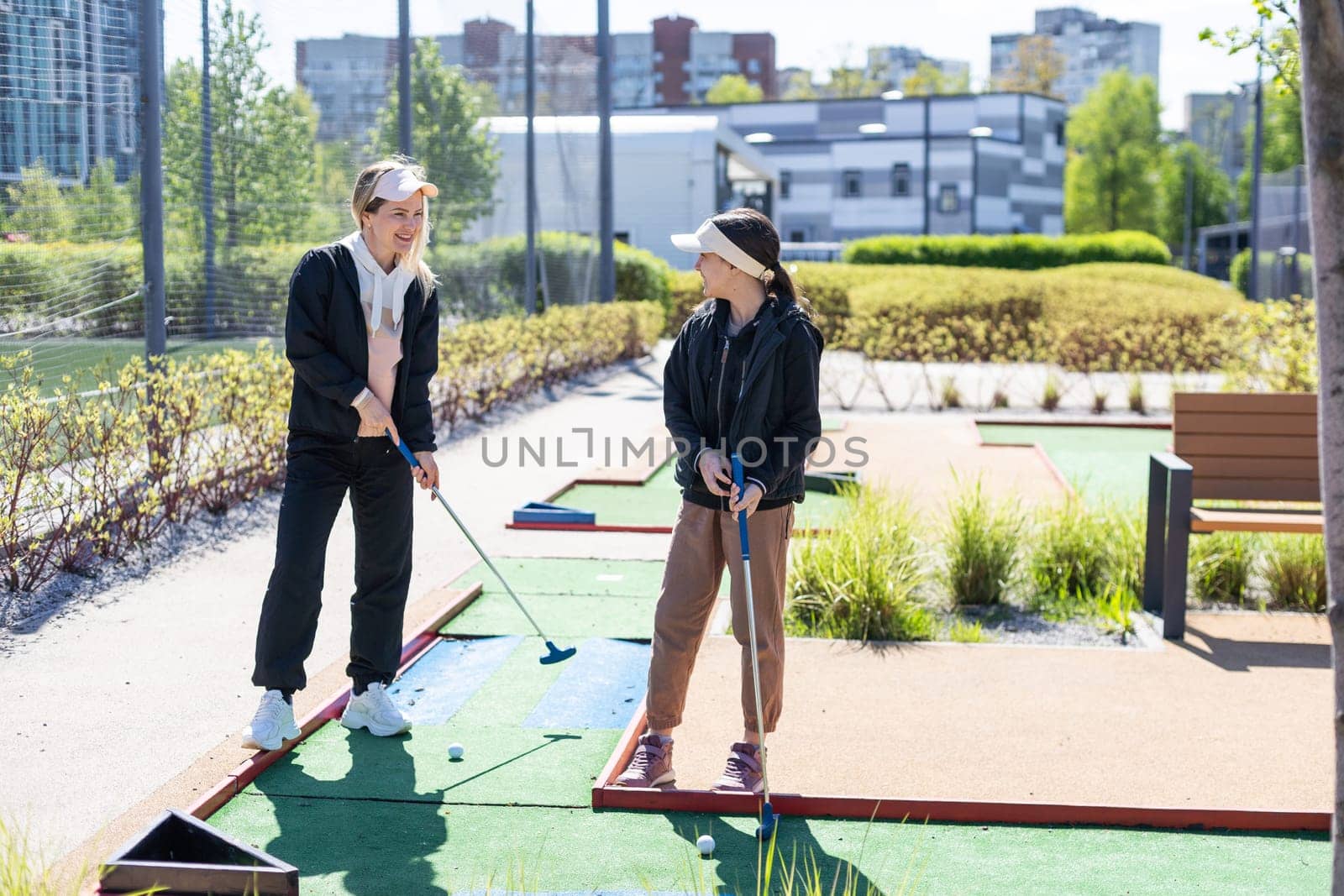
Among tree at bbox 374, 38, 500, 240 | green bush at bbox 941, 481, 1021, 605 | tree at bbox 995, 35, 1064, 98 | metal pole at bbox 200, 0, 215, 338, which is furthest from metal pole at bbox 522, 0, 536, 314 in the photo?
tree at bbox 995, 35, 1064, 98

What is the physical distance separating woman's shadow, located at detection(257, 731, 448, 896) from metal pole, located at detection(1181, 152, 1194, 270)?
2994 inches

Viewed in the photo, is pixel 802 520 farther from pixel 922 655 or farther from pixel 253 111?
pixel 253 111

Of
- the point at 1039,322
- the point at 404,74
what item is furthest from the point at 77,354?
the point at 1039,322

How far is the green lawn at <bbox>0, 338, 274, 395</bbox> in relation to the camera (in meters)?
6.46

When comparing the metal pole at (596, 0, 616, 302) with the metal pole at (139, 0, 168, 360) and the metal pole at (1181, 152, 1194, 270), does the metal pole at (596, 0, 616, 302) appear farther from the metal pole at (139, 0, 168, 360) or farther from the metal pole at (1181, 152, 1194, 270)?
the metal pole at (1181, 152, 1194, 270)

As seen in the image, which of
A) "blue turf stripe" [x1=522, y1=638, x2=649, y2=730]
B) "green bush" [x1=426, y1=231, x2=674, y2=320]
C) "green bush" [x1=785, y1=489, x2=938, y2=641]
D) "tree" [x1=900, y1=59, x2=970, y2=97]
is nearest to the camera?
"blue turf stripe" [x1=522, y1=638, x2=649, y2=730]

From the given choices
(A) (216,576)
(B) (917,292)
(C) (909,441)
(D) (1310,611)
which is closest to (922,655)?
(D) (1310,611)

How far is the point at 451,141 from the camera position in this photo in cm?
1343

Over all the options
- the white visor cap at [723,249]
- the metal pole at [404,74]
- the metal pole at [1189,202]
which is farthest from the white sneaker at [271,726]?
the metal pole at [1189,202]

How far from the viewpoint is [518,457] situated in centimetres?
1084

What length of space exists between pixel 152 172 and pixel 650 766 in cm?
489

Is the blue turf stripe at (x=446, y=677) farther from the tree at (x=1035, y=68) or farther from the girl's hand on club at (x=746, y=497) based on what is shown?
the tree at (x=1035, y=68)

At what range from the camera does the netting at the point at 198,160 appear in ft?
21.2

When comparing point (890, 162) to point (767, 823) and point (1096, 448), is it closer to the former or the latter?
point (1096, 448)
